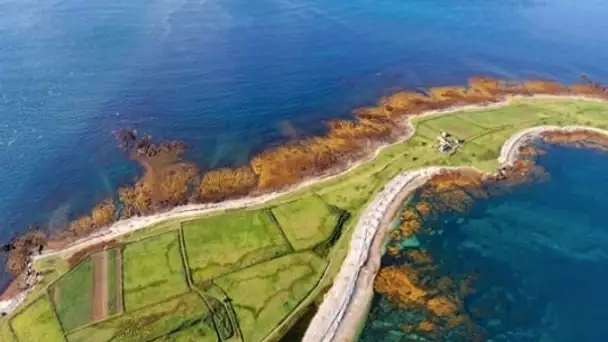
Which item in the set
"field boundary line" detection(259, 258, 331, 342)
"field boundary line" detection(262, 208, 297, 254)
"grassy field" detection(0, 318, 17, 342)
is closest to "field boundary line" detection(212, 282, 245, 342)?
"field boundary line" detection(259, 258, 331, 342)

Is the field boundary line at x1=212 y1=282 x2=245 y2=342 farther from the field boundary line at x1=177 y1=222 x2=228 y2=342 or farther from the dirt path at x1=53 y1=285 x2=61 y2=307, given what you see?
the dirt path at x1=53 y1=285 x2=61 y2=307

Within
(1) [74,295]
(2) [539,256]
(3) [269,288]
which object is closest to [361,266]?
(3) [269,288]

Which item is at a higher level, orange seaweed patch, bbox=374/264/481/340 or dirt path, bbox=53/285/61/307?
orange seaweed patch, bbox=374/264/481/340

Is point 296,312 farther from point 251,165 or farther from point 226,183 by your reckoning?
point 251,165

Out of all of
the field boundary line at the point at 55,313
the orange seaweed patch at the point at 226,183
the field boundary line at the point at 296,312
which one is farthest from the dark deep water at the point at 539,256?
the field boundary line at the point at 55,313

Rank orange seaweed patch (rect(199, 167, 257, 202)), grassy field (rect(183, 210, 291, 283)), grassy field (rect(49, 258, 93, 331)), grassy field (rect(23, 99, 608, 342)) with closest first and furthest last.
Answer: grassy field (rect(23, 99, 608, 342))
grassy field (rect(49, 258, 93, 331))
grassy field (rect(183, 210, 291, 283))
orange seaweed patch (rect(199, 167, 257, 202))

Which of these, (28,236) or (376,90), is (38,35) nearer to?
(28,236)
